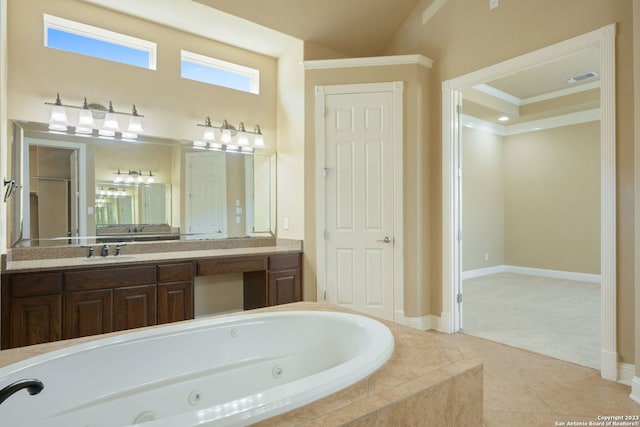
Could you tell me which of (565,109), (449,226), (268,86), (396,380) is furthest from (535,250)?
(396,380)

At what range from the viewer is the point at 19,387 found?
1.24m

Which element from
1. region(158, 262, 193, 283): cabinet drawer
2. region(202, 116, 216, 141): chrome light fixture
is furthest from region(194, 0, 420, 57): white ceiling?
region(158, 262, 193, 283): cabinet drawer

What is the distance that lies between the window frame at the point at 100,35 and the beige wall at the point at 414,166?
1624 mm

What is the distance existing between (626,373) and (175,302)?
3.33 m

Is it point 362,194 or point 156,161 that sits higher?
point 156,161

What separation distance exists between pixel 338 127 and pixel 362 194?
2.38 feet

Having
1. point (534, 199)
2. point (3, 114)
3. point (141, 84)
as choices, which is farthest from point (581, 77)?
point (3, 114)

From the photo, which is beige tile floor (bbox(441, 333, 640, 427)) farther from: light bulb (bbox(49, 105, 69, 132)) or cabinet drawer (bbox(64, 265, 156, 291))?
light bulb (bbox(49, 105, 69, 132))

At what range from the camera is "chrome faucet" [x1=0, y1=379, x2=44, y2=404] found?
3.91 ft

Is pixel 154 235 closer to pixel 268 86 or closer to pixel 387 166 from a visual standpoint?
pixel 268 86

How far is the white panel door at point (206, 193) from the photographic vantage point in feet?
12.5

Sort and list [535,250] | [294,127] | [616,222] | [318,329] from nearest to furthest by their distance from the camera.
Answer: [318,329], [616,222], [294,127], [535,250]

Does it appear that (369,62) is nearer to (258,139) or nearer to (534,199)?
(258,139)

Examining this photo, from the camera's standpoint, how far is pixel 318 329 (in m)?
2.26
